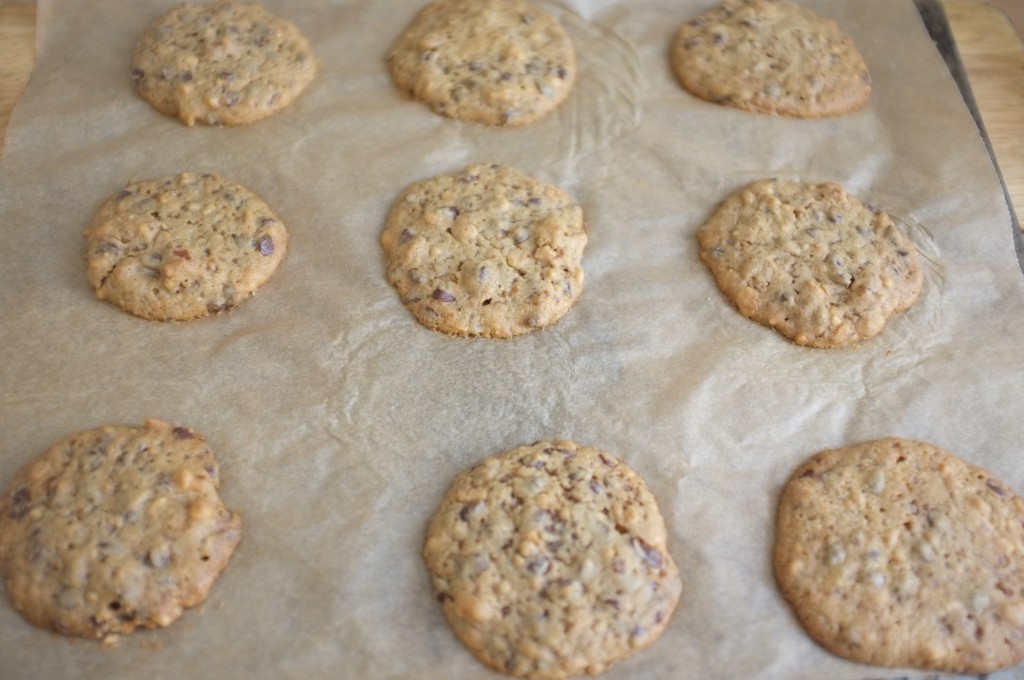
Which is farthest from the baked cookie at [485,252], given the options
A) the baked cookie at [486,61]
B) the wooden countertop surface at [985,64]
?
the wooden countertop surface at [985,64]

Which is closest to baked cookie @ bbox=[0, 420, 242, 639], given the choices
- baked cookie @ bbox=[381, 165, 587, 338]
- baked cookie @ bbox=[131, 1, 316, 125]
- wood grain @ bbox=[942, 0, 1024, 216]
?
baked cookie @ bbox=[381, 165, 587, 338]

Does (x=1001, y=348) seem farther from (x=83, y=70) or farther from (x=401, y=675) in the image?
(x=83, y=70)

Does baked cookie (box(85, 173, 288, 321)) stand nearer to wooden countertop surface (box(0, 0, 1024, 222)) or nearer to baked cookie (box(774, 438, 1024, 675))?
wooden countertop surface (box(0, 0, 1024, 222))

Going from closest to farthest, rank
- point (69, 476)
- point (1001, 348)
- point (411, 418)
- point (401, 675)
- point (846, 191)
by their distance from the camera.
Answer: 1. point (401, 675)
2. point (69, 476)
3. point (411, 418)
4. point (1001, 348)
5. point (846, 191)

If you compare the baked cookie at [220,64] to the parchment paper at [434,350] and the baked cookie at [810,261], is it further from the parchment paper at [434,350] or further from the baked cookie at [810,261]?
the baked cookie at [810,261]

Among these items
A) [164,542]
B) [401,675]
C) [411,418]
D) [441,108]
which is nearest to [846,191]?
[441,108]

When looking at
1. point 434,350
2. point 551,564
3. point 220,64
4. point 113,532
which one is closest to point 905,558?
point 551,564
